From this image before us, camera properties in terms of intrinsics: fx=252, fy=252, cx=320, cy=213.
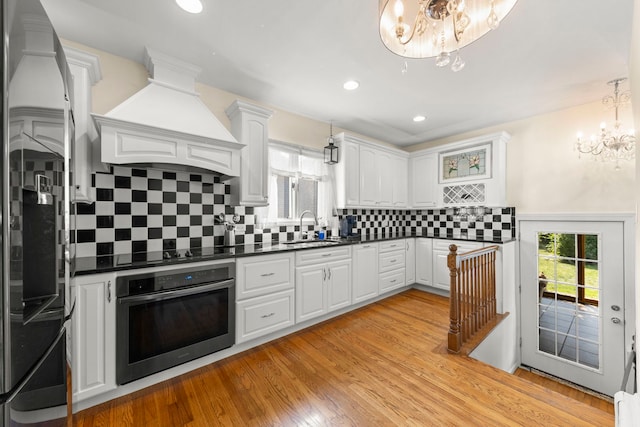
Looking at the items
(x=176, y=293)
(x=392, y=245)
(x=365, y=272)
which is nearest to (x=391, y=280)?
(x=392, y=245)

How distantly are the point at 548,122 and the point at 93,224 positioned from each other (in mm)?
4892

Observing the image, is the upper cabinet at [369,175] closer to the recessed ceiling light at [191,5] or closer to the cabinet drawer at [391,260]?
the cabinet drawer at [391,260]

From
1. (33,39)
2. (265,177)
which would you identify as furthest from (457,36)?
(265,177)

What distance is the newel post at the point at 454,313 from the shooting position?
2.16m

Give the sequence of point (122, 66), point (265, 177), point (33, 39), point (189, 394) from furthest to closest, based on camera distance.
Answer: point (265, 177) < point (122, 66) < point (189, 394) < point (33, 39)

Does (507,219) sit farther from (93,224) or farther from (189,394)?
(93,224)

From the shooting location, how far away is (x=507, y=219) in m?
3.43

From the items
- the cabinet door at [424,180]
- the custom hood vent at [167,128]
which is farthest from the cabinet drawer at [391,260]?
the custom hood vent at [167,128]

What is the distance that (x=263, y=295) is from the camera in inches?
88.3

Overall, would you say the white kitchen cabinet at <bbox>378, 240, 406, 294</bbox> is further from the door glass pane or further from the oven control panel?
the oven control panel

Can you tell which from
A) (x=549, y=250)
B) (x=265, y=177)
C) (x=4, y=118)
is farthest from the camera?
(x=549, y=250)

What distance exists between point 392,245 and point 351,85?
214 centimetres

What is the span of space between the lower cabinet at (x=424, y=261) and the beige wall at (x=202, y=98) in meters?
2.11

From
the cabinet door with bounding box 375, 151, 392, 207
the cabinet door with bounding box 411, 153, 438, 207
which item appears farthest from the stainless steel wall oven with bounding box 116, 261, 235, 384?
the cabinet door with bounding box 411, 153, 438, 207
